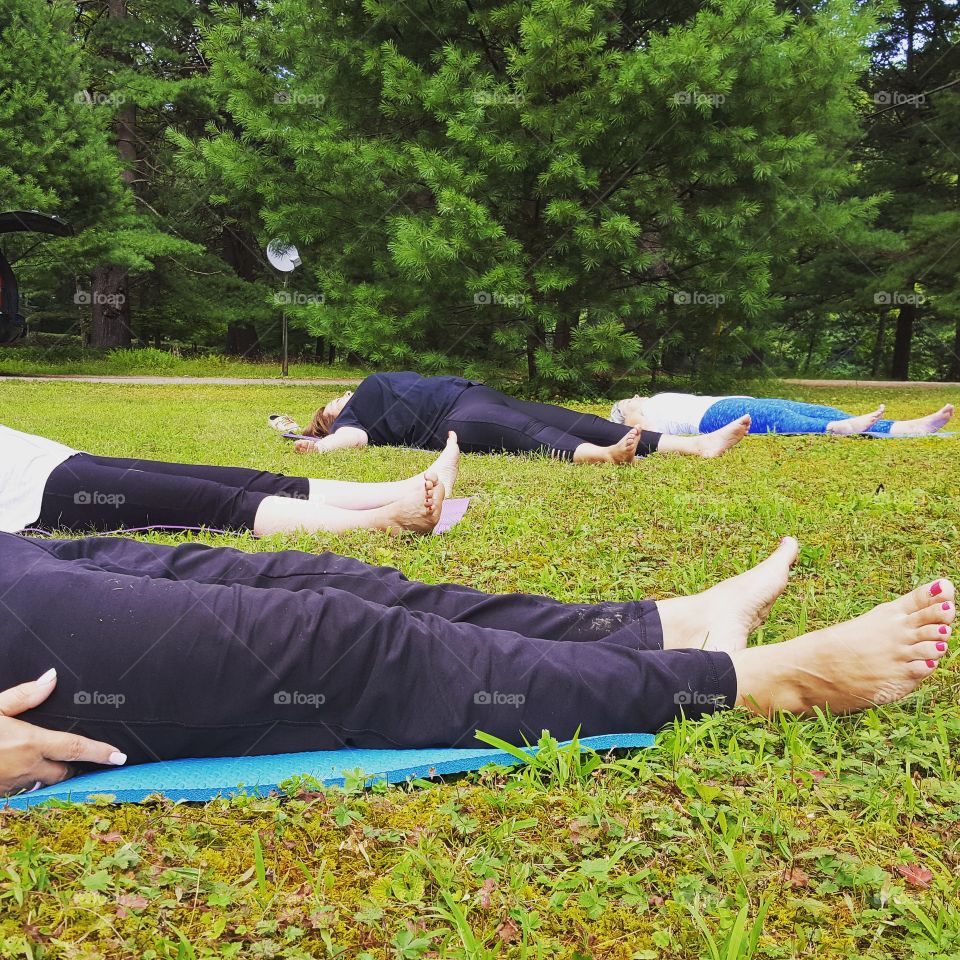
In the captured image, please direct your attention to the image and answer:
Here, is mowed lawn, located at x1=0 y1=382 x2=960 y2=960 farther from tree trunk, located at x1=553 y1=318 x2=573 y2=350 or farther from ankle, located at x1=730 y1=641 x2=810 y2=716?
tree trunk, located at x1=553 y1=318 x2=573 y2=350

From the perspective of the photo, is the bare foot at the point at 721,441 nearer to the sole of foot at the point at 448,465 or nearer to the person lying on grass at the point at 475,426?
the person lying on grass at the point at 475,426

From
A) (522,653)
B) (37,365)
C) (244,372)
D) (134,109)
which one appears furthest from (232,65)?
(522,653)

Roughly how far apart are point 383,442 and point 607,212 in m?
5.10

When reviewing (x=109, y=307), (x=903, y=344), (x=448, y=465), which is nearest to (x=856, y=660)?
(x=448, y=465)

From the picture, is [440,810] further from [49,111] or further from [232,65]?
[49,111]

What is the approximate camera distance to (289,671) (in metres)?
1.55

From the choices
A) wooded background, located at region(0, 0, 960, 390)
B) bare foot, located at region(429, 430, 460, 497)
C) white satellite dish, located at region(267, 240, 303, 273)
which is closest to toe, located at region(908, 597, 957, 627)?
bare foot, located at region(429, 430, 460, 497)

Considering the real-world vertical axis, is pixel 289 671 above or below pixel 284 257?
below

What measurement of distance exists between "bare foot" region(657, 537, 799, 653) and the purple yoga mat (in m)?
1.46

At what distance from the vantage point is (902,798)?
1.49m

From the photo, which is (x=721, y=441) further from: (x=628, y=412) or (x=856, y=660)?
(x=856, y=660)

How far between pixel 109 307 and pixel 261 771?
1829cm

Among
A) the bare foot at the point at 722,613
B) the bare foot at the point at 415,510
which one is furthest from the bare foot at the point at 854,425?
the bare foot at the point at 722,613

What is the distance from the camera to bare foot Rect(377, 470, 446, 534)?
9.94ft
